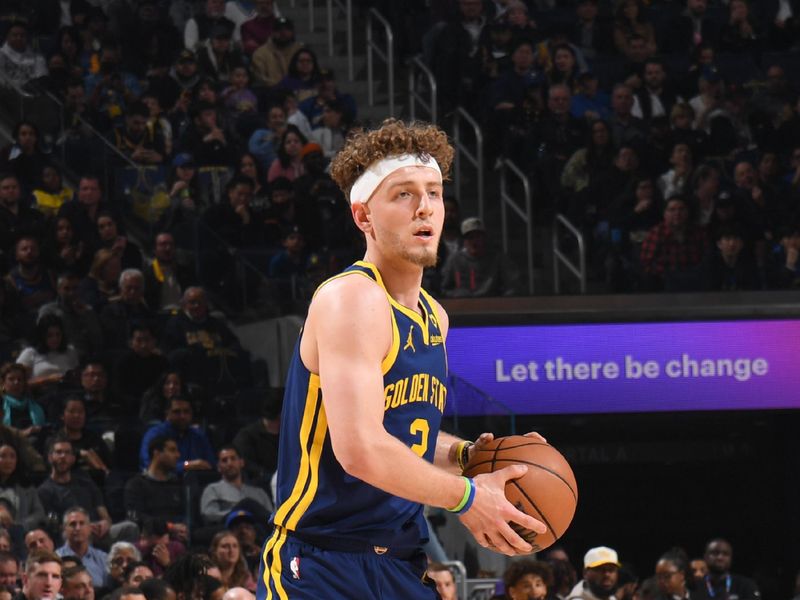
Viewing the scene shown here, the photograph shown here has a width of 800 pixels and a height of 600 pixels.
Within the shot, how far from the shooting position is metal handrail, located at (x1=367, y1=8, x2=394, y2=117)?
16.6 m

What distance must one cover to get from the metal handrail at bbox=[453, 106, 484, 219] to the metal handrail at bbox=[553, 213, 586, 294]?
79cm

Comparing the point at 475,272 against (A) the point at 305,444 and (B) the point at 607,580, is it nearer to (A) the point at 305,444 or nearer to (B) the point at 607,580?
(B) the point at 607,580

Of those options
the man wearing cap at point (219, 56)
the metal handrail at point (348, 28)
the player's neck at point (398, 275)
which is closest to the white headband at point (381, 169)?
the player's neck at point (398, 275)

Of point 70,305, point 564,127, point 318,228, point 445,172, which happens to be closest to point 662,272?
point 564,127

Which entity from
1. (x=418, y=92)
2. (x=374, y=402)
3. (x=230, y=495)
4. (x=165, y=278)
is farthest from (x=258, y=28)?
(x=374, y=402)

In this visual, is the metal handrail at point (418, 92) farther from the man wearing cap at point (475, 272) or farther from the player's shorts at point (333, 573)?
the player's shorts at point (333, 573)

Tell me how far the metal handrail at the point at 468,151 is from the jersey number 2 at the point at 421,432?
10.7 metres

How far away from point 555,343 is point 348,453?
31.9ft

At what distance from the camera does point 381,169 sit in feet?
14.4

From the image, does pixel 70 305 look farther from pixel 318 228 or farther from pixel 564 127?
pixel 564 127

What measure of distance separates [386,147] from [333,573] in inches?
47.6

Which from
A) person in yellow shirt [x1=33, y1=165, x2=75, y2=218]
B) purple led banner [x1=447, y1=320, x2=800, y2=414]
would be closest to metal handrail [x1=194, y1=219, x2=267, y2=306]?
person in yellow shirt [x1=33, y1=165, x2=75, y2=218]

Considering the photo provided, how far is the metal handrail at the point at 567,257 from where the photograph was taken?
14.5 meters

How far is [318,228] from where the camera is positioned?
1427 centimetres
